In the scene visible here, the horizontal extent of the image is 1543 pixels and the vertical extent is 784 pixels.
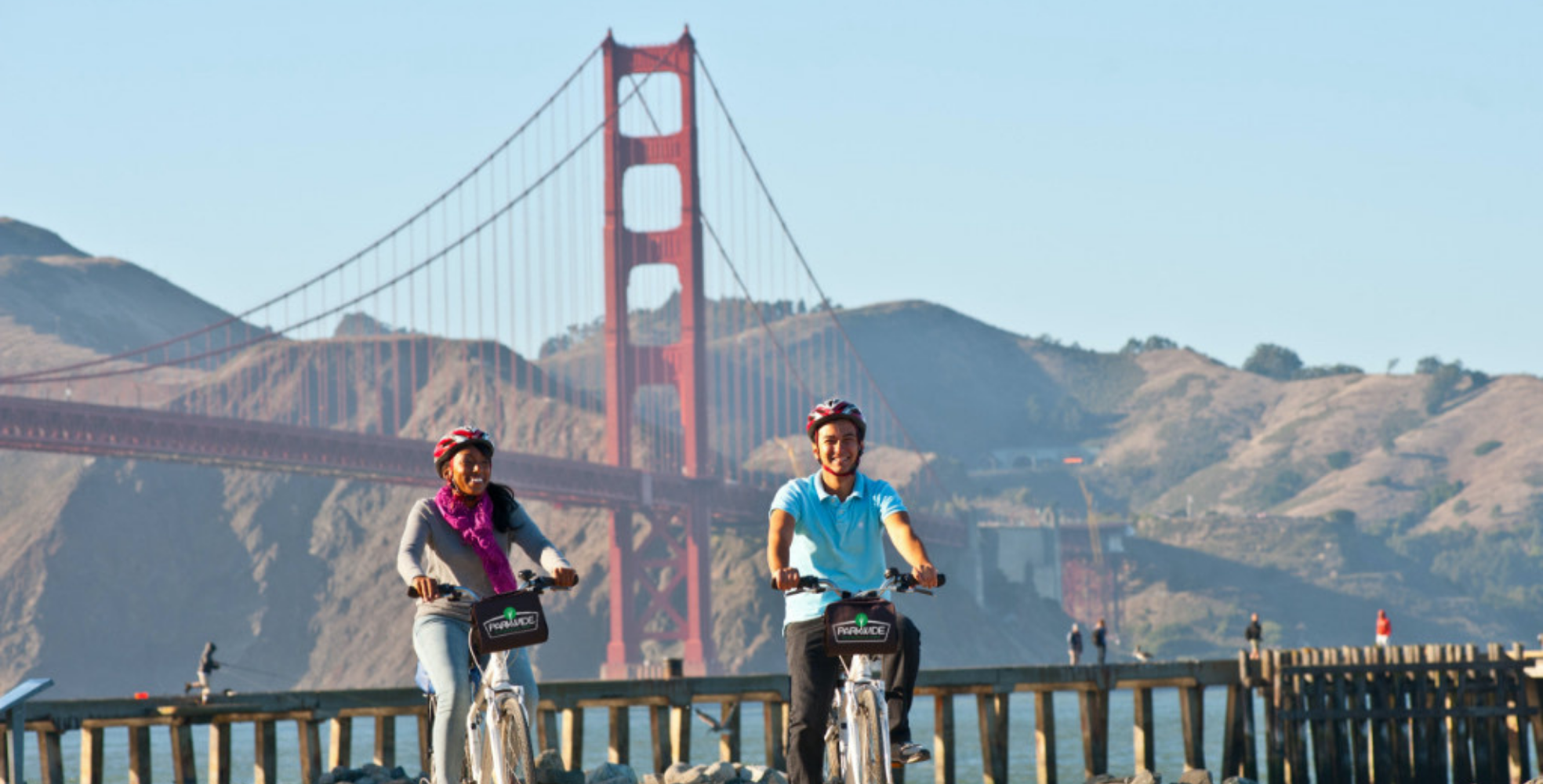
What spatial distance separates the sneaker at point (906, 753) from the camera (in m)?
8.29

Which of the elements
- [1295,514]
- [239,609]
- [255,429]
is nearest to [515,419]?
[239,609]

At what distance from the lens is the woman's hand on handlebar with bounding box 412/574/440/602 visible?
8031mm

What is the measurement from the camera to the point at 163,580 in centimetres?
11062

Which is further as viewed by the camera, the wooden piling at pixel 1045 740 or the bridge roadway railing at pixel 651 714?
the wooden piling at pixel 1045 740

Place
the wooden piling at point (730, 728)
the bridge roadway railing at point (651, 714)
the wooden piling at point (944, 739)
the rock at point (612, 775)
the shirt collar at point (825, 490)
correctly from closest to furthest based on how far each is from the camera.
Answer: the shirt collar at point (825, 490) < the rock at point (612, 775) < the bridge roadway railing at point (651, 714) < the wooden piling at point (944, 739) < the wooden piling at point (730, 728)

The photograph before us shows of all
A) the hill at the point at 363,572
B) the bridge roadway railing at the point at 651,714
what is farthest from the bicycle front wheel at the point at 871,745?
the hill at the point at 363,572

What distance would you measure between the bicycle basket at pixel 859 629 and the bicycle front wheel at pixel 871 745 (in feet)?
0.63

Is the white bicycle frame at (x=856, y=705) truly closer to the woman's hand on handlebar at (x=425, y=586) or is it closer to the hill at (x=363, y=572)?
the woman's hand on handlebar at (x=425, y=586)

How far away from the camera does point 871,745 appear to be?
27.2ft

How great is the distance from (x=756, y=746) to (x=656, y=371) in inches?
1442

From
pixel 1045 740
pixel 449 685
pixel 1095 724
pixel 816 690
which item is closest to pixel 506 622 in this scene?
pixel 449 685

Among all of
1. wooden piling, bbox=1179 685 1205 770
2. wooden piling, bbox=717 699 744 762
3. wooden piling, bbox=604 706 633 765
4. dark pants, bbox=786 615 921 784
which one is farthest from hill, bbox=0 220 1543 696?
dark pants, bbox=786 615 921 784

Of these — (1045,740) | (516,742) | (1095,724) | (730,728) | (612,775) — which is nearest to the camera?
(516,742)

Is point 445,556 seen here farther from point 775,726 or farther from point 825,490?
point 775,726
